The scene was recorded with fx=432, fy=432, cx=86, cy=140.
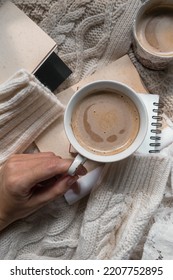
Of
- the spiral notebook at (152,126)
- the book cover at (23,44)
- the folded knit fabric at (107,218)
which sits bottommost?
the folded knit fabric at (107,218)

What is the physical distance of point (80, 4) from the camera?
737mm

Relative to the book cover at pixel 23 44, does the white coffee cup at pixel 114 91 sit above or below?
below

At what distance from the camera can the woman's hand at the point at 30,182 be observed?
2.07 ft

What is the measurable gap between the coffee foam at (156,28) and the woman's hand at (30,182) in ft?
0.81

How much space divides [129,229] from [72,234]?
0.34 feet

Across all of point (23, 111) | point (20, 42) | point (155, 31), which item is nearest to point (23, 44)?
point (20, 42)

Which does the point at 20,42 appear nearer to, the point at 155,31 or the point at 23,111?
the point at 23,111

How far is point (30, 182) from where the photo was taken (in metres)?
0.63

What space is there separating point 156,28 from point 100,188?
0.29 metres

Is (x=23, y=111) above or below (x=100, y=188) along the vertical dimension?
above

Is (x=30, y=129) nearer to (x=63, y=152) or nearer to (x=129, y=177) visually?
(x=63, y=152)

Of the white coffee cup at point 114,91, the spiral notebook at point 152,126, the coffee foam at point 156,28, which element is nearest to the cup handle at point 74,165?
the white coffee cup at point 114,91

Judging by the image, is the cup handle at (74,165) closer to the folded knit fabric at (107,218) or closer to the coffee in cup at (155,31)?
the folded knit fabric at (107,218)

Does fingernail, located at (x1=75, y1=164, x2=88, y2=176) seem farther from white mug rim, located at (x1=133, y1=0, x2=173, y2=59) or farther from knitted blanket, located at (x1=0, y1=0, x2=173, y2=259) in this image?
white mug rim, located at (x1=133, y1=0, x2=173, y2=59)
